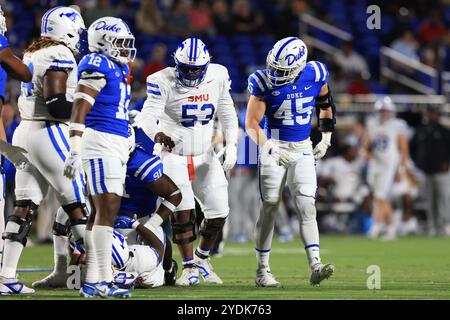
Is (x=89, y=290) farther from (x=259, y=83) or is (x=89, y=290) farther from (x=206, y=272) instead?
(x=259, y=83)

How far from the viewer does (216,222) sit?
9156 mm

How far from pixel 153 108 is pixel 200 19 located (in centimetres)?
1021

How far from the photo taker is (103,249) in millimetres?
7082

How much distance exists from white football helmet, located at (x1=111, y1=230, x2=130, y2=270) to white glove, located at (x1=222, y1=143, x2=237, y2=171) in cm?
133

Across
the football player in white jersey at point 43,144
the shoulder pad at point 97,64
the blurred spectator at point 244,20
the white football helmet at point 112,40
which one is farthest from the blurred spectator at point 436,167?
the shoulder pad at point 97,64

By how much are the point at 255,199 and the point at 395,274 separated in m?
6.34

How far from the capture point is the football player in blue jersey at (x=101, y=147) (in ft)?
23.2

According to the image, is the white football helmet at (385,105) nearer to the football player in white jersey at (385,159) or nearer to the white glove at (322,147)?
the football player in white jersey at (385,159)

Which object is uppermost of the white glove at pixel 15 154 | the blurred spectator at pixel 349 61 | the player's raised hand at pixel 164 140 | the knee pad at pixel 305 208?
the blurred spectator at pixel 349 61

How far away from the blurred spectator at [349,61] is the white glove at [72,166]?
1199 centimetres

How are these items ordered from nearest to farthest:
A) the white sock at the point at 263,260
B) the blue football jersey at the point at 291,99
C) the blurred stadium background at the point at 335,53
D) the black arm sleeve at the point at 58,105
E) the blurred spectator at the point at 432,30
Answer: the black arm sleeve at the point at 58,105 → the white sock at the point at 263,260 → the blue football jersey at the point at 291,99 → the blurred stadium background at the point at 335,53 → the blurred spectator at the point at 432,30

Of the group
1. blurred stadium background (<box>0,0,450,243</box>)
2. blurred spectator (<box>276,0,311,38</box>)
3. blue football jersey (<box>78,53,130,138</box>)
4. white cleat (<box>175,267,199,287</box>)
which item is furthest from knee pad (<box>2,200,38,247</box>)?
blurred spectator (<box>276,0,311,38</box>)
